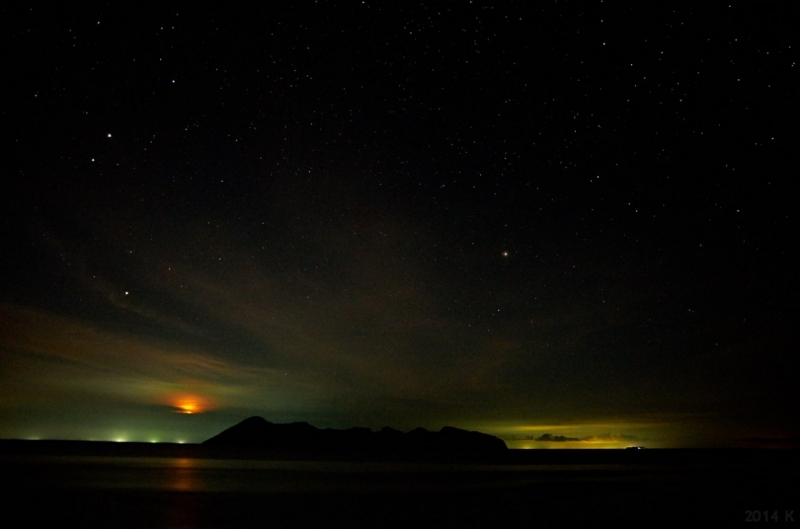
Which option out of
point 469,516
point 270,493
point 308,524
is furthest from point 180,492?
point 469,516

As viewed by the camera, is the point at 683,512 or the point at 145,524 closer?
the point at 145,524

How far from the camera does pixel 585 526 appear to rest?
12.2 metres

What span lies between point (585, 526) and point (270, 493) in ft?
33.3

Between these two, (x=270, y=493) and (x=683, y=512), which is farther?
(x=270, y=493)

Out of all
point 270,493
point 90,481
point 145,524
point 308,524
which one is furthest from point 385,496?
point 90,481

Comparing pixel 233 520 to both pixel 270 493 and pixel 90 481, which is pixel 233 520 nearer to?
pixel 270 493

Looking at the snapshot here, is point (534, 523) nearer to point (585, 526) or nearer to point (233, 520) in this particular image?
point (585, 526)

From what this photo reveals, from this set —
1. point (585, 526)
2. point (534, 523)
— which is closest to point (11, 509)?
point (534, 523)

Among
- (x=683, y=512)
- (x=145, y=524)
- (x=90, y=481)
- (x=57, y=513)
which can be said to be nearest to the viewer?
(x=145, y=524)

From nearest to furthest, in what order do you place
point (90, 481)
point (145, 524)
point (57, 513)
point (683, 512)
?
point (145, 524), point (57, 513), point (683, 512), point (90, 481)

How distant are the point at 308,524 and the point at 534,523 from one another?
471 centimetres

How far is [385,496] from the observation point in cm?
1775

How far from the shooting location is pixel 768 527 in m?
12.3

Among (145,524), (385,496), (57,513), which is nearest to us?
(145,524)
